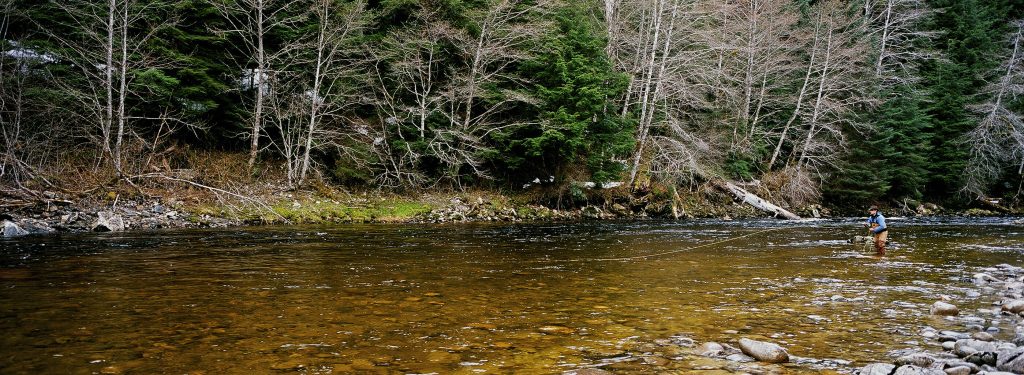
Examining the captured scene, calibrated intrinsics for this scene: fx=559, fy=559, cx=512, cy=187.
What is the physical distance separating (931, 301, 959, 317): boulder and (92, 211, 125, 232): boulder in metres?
17.4

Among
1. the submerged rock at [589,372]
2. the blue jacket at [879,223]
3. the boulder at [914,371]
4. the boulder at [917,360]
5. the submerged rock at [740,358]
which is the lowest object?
the submerged rock at [740,358]

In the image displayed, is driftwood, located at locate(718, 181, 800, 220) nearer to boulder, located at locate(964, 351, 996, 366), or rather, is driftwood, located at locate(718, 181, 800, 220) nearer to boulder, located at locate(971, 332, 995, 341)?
boulder, located at locate(971, 332, 995, 341)

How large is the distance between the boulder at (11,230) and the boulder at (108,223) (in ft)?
4.94

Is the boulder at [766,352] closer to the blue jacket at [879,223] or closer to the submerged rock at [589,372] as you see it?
the submerged rock at [589,372]

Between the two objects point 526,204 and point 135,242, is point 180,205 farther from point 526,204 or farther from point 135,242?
point 526,204

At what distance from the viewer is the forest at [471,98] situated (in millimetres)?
18359

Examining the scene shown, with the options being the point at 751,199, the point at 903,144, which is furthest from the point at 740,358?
the point at 903,144

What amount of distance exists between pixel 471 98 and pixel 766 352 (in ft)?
63.8

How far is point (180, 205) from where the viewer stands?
1728 cm

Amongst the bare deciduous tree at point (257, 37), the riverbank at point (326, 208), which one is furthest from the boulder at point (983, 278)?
the bare deciduous tree at point (257, 37)

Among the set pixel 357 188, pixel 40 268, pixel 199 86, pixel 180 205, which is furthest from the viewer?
pixel 357 188

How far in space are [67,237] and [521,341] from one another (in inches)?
504

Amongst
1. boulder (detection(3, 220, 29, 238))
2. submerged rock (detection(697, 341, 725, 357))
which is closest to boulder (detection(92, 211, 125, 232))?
boulder (detection(3, 220, 29, 238))

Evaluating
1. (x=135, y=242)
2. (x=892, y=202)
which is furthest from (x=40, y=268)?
(x=892, y=202)
